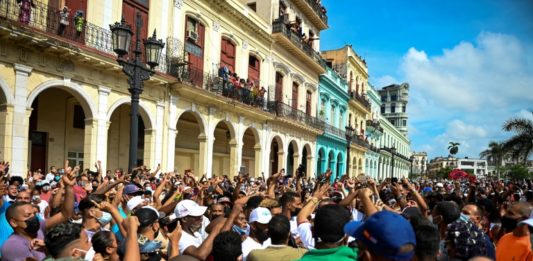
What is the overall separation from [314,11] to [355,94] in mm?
12187

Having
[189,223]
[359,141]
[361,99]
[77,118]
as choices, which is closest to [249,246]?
[189,223]

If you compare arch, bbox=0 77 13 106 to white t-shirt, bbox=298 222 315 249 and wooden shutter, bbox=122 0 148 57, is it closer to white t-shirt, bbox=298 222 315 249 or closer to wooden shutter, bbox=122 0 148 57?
wooden shutter, bbox=122 0 148 57

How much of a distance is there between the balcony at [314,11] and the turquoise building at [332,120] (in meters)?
3.37

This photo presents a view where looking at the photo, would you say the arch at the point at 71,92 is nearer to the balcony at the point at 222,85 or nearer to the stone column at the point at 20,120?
the stone column at the point at 20,120

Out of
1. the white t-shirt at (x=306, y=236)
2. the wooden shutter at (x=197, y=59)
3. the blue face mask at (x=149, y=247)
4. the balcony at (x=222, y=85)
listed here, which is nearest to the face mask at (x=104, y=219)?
the blue face mask at (x=149, y=247)

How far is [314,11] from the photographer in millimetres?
27844

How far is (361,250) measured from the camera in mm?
2074

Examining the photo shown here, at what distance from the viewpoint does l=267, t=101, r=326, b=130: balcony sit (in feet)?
74.6

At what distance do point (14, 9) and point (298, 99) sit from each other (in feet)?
61.1

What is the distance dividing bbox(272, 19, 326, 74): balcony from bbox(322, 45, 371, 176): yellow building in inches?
285

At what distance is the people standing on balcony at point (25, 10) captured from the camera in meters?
10.2

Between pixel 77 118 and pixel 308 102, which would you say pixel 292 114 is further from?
pixel 77 118

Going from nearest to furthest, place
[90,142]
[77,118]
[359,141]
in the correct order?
1. [90,142]
2. [77,118]
3. [359,141]

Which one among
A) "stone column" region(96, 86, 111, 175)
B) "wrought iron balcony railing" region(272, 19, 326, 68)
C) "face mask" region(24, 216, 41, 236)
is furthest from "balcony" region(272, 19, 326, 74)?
"face mask" region(24, 216, 41, 236)
